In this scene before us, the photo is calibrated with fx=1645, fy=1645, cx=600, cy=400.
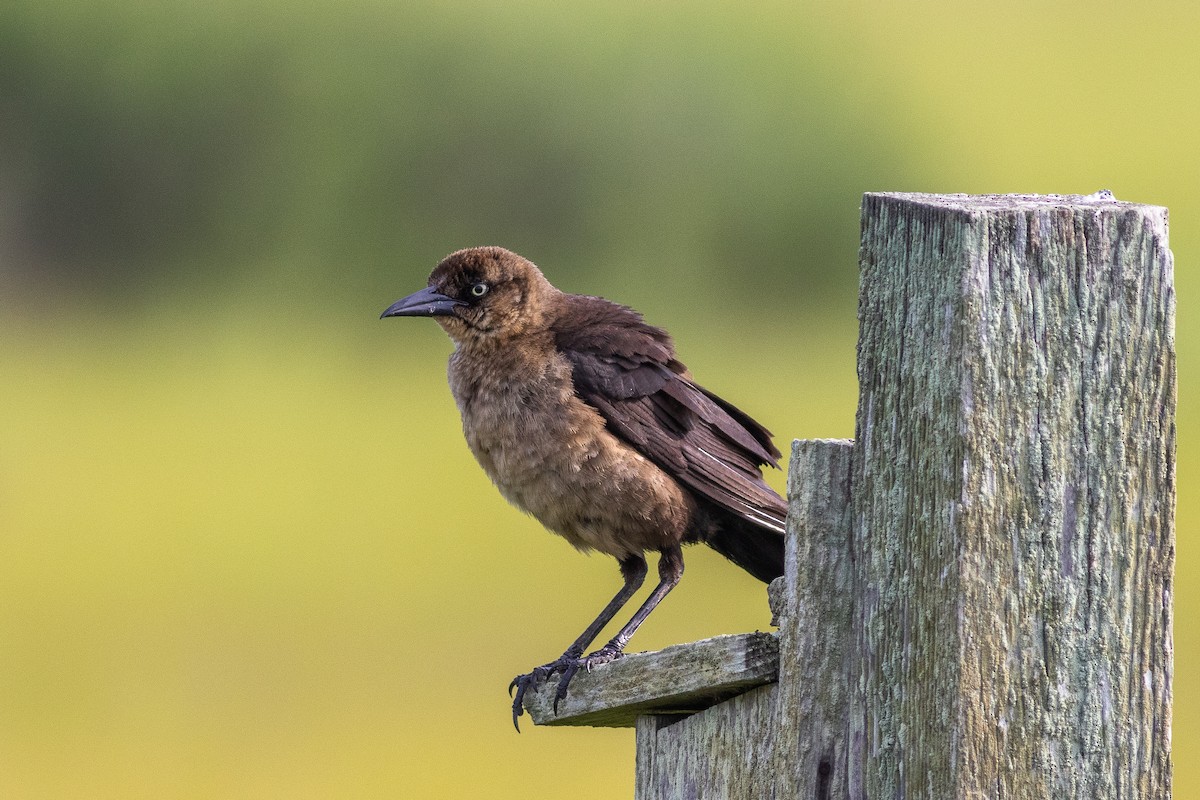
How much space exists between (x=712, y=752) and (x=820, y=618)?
504mm

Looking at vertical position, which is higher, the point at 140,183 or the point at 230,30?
the point at 230,30

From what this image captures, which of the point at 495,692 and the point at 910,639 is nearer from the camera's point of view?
the point at 910,639

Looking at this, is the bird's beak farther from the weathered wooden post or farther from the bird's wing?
the weathered wooden post

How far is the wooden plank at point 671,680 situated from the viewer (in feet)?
8.21

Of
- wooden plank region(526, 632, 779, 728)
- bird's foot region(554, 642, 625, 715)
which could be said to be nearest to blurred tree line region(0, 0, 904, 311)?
bird's foot region(554, 642, 625, 715)

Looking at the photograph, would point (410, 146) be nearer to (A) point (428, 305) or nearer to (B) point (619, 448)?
(A) point (428, 305)

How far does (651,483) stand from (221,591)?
655cm

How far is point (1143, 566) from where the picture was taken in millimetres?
2180

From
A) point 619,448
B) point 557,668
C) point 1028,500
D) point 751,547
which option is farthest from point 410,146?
point 1028,500

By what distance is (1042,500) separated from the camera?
2.17m

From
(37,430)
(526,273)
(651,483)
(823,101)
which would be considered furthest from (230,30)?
(651,483)

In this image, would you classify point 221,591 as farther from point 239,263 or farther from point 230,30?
point 230,30

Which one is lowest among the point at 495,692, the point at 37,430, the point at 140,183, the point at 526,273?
the point at 495,692

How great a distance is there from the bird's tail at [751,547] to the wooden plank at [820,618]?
1775mm
